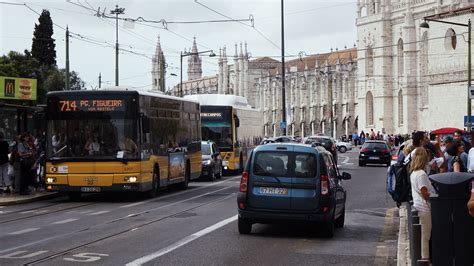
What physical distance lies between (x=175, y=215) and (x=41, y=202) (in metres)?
5.82

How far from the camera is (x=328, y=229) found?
1347 centimetres

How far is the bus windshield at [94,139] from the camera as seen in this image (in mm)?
20344

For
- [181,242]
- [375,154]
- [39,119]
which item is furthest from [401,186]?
[375,154]

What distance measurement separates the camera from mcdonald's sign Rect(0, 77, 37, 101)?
27200 mm

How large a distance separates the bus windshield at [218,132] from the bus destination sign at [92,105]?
533 inches

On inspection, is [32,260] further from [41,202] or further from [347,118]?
[347,118]

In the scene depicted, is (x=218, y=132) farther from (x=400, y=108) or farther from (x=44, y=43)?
(x=400, y=108)

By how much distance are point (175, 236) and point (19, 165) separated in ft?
32.9

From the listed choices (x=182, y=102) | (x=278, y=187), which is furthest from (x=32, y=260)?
(x=182, y=102)

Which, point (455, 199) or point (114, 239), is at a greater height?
point (455, 199)

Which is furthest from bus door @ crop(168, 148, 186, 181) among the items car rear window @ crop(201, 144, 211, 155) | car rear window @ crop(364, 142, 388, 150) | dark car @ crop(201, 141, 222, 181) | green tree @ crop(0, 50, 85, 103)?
green tree @ crop(0, 50, 85, 103)

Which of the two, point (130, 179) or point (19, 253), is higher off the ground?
point (130, 179)

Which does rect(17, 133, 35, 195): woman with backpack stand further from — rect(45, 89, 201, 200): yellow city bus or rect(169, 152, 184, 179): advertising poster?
rect(169, 152, 184, 179): advertising poster

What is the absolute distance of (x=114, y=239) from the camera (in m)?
12.8
